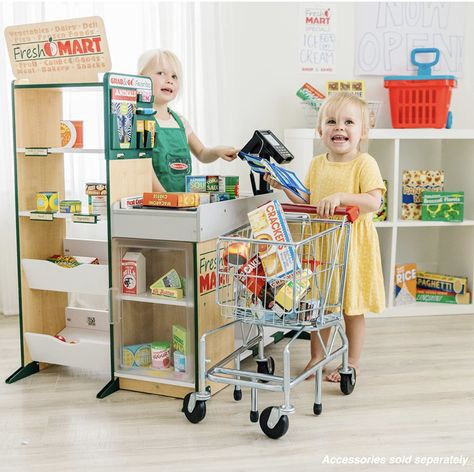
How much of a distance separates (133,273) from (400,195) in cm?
204

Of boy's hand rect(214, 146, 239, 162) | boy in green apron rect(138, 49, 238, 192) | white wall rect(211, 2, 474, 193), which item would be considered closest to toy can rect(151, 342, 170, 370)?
boy in green apron rect(138, 49, 238, 192)

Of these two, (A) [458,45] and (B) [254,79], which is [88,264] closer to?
(B) [254,79]

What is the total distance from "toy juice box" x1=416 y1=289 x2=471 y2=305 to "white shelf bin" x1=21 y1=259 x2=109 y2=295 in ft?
6.68

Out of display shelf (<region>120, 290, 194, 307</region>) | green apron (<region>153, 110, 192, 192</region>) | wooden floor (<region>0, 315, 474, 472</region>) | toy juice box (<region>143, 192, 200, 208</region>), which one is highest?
green apron (<region>153, 110, 192, 192</region>)

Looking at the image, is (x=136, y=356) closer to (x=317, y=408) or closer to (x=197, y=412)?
(x=197, y=412)

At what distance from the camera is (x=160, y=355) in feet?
8.90

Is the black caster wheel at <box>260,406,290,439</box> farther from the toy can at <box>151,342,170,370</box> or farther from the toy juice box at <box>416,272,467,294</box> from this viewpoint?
the toy juice box at <box>416,272,467,294</box>

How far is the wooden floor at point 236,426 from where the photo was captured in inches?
86.7

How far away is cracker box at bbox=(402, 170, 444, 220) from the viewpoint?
4016mm

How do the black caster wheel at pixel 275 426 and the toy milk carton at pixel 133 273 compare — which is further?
the toy milk carton at pixel 133 273

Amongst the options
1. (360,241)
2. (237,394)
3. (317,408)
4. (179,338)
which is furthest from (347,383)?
(179,338)

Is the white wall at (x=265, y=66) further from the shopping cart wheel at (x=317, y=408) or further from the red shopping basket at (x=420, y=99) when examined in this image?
the shopping cart wheel at (x=317, y=408)

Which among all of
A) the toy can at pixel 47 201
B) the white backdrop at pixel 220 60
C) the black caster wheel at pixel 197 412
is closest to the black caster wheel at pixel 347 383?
the black caster wheel at pixel 197 412

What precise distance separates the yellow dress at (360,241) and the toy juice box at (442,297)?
4.44ft
